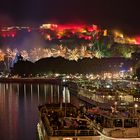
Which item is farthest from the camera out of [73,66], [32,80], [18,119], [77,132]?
[73,66]

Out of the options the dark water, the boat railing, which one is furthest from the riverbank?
the boat railing

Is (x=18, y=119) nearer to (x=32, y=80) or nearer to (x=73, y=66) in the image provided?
(x=32, y=80)

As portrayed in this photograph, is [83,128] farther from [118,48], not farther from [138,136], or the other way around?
[118,48]

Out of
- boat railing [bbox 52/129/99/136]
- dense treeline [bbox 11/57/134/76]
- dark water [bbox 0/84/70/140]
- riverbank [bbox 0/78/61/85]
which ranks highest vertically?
dense treeline [bbox 11/57/134/76]

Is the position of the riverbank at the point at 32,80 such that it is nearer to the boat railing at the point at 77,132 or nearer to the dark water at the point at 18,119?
the dark water at the point at 18,119

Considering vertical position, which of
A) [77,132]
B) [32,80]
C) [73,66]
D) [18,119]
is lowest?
[18,119]

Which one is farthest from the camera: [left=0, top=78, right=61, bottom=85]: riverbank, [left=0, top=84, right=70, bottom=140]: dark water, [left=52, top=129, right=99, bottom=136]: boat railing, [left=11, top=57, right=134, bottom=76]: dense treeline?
[left=11, top=57, right=134, bottom=76]: dense treeline

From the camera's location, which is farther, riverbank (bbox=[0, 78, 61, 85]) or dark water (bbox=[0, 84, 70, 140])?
riverbank (bbox=[0, 78, 61, 85])

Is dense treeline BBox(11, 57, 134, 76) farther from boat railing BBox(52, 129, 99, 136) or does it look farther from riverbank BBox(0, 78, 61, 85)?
boat railing BBox(52, 129, 99, 136)

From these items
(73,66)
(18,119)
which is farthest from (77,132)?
(73,66)

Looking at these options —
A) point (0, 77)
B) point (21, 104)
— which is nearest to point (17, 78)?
point (0, 77)

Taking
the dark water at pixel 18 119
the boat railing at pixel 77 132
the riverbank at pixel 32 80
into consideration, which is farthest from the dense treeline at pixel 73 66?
the boat railing at pixel 77 132

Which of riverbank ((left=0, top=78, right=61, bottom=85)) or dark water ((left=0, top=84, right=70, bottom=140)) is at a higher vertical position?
riverbank ((left=0, top=78, right=61, bottom=85))
